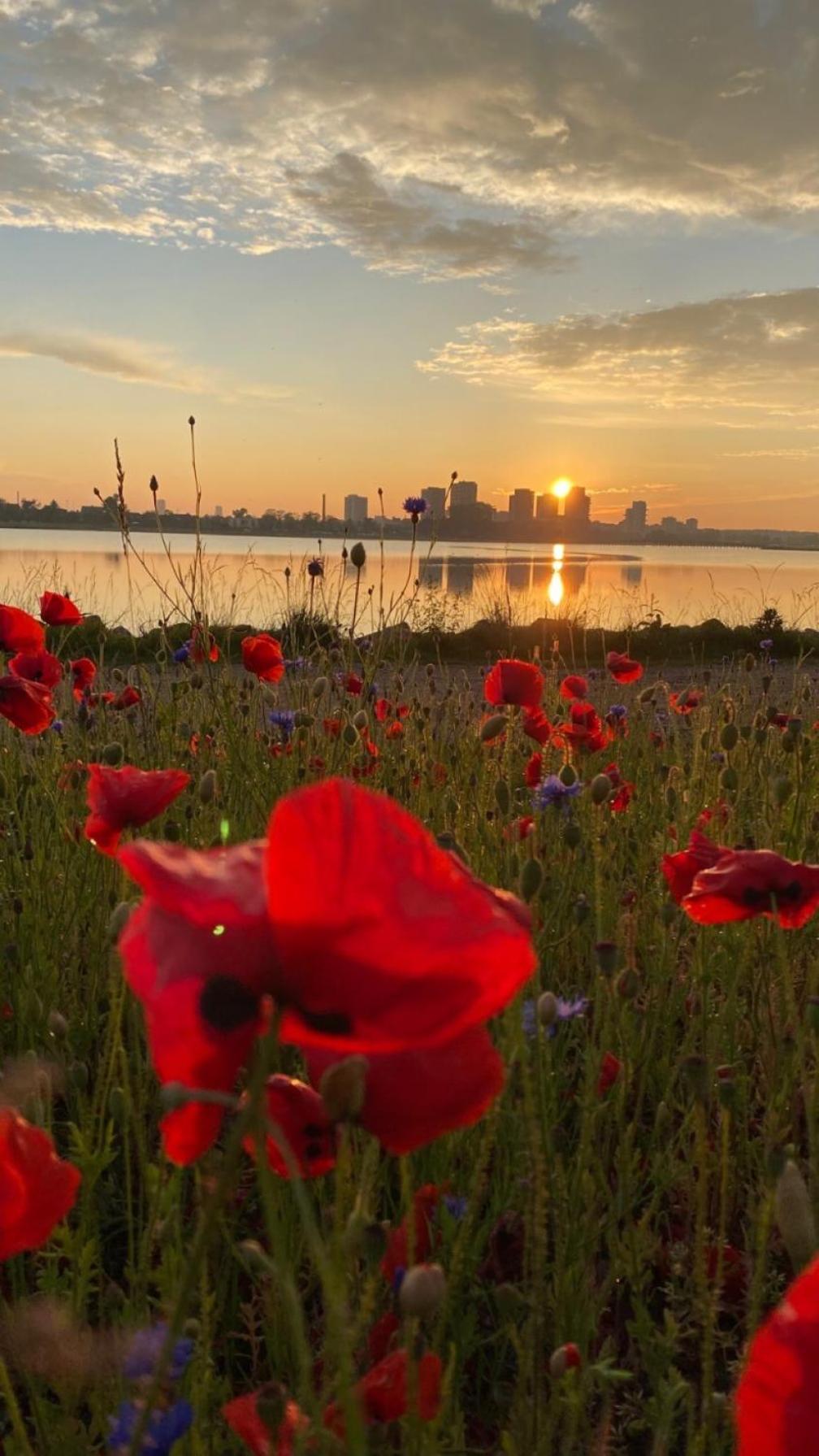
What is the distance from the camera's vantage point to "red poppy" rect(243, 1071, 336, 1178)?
73cm

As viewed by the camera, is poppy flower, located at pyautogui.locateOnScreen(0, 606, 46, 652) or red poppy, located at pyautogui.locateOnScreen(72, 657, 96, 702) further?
red poppy, located at pyautogui.locateOnScreen(72, 657, 96, 702)

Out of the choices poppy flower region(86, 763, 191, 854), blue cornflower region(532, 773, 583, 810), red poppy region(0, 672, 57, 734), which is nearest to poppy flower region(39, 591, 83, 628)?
red poppy region(0, 672, 57, 734)

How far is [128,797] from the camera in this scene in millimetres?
1304

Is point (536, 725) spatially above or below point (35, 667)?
below

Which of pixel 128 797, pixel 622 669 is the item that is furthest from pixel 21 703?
pixel 622 669

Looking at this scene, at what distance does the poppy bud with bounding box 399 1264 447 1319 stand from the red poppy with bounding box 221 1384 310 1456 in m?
0.11

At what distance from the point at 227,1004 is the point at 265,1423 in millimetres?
332

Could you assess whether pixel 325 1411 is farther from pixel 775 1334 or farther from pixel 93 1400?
pixel 775 1334

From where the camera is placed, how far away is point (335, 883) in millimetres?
512

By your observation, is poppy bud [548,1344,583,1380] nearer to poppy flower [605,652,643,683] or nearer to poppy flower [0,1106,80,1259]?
poppy flower [0,1106,80,1259]

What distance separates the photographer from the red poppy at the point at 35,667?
2.38 meters

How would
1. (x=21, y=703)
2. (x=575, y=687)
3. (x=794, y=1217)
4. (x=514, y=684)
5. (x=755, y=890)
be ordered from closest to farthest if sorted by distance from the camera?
(x=794, y=1217) → (x=755, y=890) → (x=21, y=703) → (x=514, y=684) → (x=575, y=687)

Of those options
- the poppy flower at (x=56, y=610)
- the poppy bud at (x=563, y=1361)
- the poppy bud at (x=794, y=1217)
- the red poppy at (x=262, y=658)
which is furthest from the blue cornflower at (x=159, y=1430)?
the poppy flower at (x=56, y=610)

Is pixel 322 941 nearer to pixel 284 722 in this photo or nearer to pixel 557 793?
pixel 557 793
